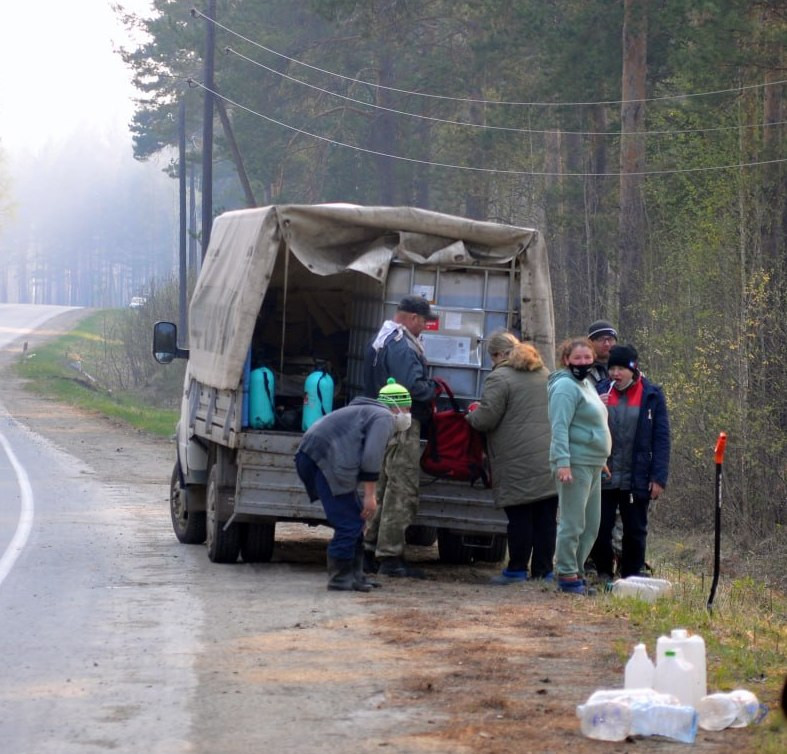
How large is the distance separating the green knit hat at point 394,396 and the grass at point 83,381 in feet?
66.2

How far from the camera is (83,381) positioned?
46625mm

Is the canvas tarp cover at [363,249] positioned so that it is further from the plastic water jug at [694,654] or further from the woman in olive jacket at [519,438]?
the plastic water jug at [694,654]

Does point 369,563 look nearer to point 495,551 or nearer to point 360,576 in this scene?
point 360,576

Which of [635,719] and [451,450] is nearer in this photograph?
[635,719]

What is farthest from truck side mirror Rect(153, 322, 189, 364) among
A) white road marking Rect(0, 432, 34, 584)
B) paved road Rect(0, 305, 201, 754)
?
white road marking Rect(0, 432, 34, 584)

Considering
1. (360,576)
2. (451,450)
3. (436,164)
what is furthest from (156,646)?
(436,164)

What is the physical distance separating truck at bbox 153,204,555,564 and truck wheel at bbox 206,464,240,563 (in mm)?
11

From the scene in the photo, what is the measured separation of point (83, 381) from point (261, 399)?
119 ft

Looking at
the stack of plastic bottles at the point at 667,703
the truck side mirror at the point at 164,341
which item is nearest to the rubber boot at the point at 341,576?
the truck side mirror at the point at 164,341

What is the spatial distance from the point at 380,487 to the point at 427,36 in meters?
30.5

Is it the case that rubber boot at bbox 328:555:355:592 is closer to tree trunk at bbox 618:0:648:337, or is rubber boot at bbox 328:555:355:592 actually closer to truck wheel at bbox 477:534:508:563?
truck wheel at bbox 477:534:508:563

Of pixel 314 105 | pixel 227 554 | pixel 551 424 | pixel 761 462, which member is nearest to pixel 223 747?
pixel 551 424

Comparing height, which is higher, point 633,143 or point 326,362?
point 633,143

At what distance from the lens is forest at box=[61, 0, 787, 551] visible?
1806 centimetres
